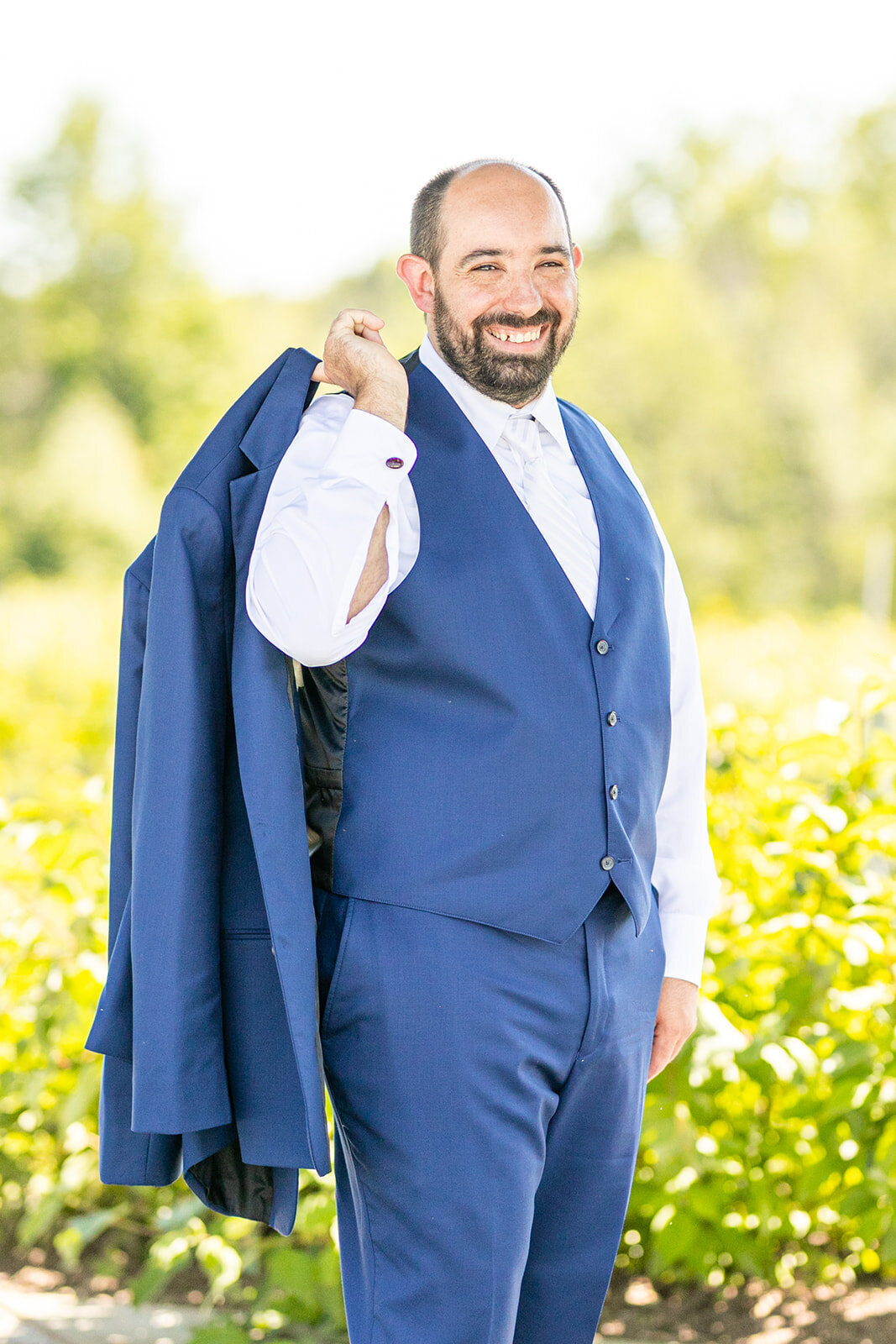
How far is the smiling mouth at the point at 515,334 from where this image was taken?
1.43 metres

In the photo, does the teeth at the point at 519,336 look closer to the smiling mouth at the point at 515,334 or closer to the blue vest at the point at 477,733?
the smiling mouth at the point at 515,334

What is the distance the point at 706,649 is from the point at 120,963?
186 inches

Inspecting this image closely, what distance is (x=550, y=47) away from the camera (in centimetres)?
2898

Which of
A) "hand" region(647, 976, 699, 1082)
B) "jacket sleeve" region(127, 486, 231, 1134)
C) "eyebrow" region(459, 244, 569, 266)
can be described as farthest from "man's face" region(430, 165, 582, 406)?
"hand" region(647, 976, 699, 1082)

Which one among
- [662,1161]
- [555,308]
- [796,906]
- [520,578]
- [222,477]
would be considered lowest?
[662,1161]

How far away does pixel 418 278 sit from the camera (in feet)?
4.86

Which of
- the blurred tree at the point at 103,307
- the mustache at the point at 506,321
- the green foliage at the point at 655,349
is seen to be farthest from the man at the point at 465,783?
A: the blurred tree at the point at 103,307

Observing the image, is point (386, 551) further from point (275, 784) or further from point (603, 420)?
point (603, 420)

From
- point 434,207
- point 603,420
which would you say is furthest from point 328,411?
point 603,420

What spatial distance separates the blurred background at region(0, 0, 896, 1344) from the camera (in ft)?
6.48

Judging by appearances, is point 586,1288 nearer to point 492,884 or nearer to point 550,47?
point 492,884

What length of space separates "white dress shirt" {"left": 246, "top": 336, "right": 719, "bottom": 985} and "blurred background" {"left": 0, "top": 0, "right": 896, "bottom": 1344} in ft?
1.12

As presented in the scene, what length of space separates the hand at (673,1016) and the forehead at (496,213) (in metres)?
0.90

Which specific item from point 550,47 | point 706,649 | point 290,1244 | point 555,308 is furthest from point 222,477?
point 550,47
